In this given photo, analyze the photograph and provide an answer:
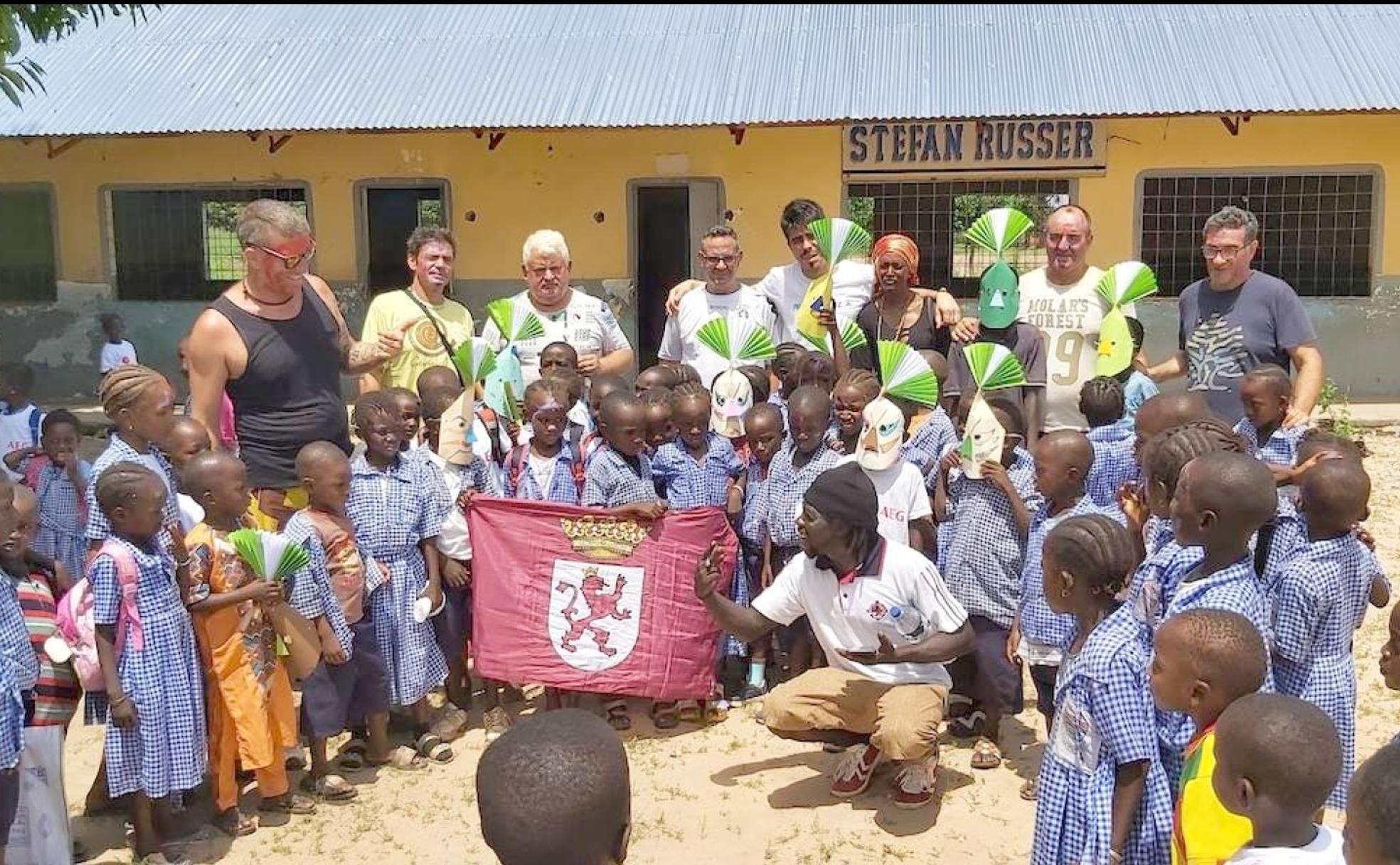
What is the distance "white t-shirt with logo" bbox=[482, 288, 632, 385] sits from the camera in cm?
501

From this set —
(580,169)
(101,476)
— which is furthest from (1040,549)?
(580,169)

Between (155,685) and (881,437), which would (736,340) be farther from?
(155,685)

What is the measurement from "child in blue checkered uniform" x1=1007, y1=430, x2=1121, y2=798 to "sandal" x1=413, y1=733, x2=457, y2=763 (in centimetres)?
189

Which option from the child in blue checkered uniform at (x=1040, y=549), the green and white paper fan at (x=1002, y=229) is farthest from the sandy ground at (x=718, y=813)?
the green and white paper fan at (x=1002, y=229)

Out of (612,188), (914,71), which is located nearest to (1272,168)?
(914,71)

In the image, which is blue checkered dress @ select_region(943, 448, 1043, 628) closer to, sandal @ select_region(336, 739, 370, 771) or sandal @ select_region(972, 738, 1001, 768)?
sandal @ select_region(972, 738, 1001, 768)

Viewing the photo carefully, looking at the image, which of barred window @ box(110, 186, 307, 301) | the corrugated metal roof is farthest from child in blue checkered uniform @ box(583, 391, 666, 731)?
barred window @ box(110, 186, 307, 301)

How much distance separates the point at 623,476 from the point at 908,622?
4.11ft

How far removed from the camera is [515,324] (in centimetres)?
499

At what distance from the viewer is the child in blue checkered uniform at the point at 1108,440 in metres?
4.25

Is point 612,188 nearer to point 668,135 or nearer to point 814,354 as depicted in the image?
point 668,135

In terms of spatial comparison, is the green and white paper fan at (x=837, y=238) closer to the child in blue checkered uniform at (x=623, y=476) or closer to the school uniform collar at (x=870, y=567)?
the child in blue checkered uniform at (x=623, y=476)

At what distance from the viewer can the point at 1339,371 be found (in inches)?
437

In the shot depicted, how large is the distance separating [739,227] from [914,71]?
218cm
